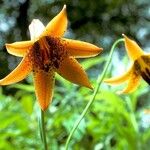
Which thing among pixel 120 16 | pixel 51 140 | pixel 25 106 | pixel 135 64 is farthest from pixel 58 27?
pixel 120 16

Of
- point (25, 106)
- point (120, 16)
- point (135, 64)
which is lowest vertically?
point (120, 16)

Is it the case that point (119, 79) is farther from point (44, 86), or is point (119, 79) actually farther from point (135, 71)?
point (44, 86)

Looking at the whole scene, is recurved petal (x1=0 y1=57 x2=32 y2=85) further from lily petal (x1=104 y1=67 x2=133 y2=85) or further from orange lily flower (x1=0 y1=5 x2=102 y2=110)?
lily petal (x1=104 y1=67 x2=133 y2=85)

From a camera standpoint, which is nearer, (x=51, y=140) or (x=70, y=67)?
(x=70, y=67)

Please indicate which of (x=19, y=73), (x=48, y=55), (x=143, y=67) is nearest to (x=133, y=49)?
(x=143, y=67)

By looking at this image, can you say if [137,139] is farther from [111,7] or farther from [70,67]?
[111,7]

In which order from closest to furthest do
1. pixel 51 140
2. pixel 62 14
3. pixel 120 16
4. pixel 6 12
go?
pixel 62 14, pixel 51 140, pixel 6 12, pixel 120 16

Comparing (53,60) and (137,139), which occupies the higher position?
(53,60)
